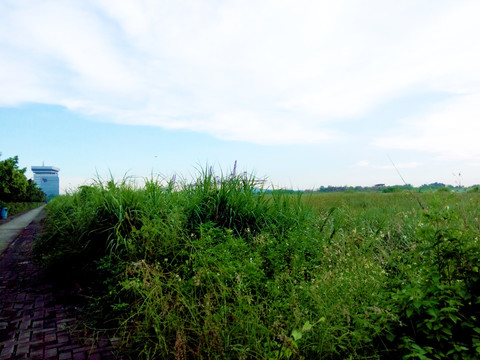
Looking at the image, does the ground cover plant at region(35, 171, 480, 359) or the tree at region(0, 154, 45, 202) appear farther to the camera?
the tree at region(0, 154, 45, 202)

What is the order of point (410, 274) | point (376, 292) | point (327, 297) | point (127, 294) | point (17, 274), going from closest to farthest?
point (327, 297) < point (376, 292) < point (410, 274) < point (127, 294) < point (17, 274)

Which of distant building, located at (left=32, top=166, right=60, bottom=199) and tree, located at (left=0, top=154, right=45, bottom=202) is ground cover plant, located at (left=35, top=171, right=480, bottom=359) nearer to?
tree, located at (left=0, top=154, right=45, bottom=202)

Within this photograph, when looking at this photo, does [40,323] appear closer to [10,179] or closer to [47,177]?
[10,179]

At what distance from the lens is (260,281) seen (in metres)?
3.71

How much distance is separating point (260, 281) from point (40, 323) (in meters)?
2.53

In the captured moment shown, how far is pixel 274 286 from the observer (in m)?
3.32

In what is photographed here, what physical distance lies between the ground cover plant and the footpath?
0.25m

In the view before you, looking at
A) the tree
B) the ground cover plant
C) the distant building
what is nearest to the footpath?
the ground cover plant

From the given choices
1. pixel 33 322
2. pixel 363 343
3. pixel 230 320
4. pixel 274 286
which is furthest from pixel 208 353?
pixel 33 322

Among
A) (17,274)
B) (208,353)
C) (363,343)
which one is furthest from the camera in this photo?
(17,274)

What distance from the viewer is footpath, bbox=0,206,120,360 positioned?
337 centimetres

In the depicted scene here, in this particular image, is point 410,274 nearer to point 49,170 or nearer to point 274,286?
point 274,286

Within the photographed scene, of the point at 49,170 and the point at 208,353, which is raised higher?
the point at 49,170

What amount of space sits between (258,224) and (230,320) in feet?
8.22
